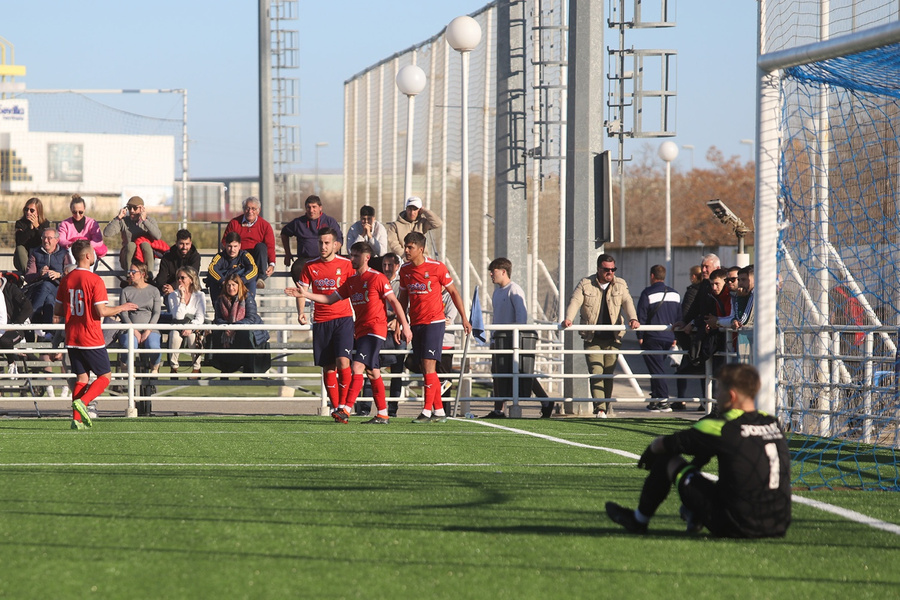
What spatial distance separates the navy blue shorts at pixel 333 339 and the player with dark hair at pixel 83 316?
79.2 inches

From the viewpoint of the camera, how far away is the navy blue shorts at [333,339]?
12.7m

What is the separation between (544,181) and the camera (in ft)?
A: 68.8

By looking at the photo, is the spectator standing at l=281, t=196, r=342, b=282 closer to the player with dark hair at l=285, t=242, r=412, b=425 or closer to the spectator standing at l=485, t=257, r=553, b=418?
the spectator standing at l=485, t=257, r=553, b=418

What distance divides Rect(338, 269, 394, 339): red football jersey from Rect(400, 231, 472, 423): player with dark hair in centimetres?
40

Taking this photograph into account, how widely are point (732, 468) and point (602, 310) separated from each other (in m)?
9.77

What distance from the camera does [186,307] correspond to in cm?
1609

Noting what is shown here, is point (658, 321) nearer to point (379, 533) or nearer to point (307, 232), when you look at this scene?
point (307, 232)

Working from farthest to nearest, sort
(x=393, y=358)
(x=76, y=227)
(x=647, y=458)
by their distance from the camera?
(x=76, y=227) < (x=393, y=358) < (x=647, y=458)

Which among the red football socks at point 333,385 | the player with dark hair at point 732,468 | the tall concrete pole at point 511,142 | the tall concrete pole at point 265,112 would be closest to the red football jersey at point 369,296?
the red football socks at point 333,385

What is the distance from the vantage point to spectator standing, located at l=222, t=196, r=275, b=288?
687 inches

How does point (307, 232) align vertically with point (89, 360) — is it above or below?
above

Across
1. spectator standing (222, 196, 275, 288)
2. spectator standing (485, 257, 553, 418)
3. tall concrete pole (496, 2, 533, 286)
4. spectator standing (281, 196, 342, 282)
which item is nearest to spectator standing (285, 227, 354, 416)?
spectator standing (485, 257, 553, 418)

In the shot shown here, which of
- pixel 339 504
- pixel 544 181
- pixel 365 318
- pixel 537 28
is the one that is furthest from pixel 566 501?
pixel 544 181

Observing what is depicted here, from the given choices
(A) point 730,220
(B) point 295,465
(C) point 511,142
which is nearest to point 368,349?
(B) point 295,465
